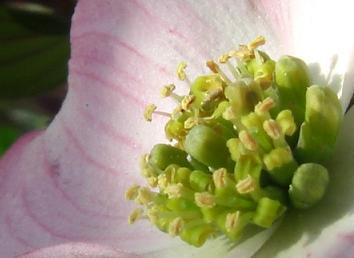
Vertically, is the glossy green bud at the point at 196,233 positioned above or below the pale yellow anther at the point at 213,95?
below

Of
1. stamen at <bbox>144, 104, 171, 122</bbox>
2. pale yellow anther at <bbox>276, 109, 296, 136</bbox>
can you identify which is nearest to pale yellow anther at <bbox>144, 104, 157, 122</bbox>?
stamen at <bbox>144, 104, 171, 122</bbox>

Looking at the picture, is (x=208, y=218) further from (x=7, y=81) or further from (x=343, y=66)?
(x=7, y=81)

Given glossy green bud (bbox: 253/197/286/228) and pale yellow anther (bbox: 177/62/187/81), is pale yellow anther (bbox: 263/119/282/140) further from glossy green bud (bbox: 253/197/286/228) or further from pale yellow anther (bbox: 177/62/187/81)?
pale yellow anther (bbox: 177/62/187/81)

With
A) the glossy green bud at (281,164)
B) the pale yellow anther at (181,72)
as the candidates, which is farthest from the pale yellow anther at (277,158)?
the pale yellow anther at (181,72)

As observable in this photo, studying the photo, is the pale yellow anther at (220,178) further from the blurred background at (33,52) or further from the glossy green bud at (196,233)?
the blurred background at (33,52)

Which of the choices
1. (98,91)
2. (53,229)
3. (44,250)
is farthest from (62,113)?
(44,250)
